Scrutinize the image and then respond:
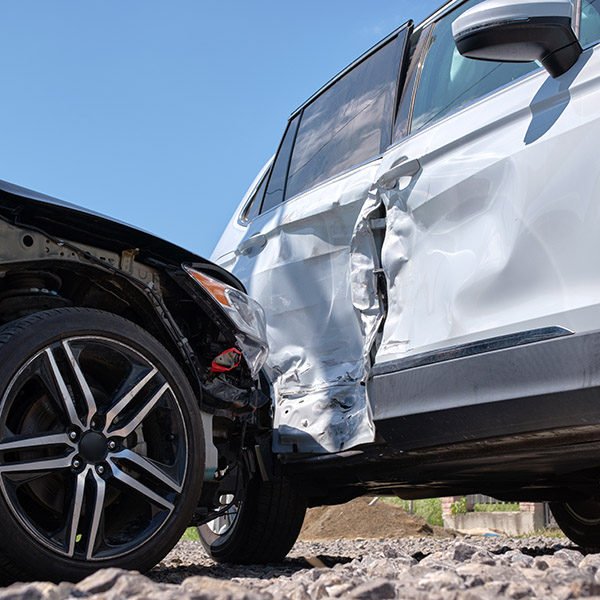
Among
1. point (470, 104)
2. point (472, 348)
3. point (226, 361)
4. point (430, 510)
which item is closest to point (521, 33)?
point (470, 104)

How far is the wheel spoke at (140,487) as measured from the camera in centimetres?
234

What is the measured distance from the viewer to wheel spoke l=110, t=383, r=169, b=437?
2381 mm

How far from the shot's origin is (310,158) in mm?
3934

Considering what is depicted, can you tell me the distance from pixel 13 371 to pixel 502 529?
8405 mm

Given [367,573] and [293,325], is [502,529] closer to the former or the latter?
[293,325]

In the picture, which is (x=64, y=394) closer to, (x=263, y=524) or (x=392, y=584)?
(x=392, y=584)

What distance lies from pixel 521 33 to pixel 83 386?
1740mm

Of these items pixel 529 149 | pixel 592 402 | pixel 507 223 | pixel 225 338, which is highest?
pixel 529 149

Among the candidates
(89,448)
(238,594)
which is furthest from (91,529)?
(238,594)

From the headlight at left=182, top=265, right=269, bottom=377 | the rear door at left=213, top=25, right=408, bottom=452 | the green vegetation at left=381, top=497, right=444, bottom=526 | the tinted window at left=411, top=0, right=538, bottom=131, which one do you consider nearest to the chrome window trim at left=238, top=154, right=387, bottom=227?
the rear door at left=213, top=25, right=408, bottom=452

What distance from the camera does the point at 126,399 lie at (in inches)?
95.4

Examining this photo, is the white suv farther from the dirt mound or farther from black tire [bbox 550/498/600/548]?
the dirt mound

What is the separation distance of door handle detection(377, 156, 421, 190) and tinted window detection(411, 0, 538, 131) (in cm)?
24

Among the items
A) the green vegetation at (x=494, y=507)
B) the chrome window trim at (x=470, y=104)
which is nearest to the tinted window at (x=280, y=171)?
the chrome window trim at (x=470, y=104)
